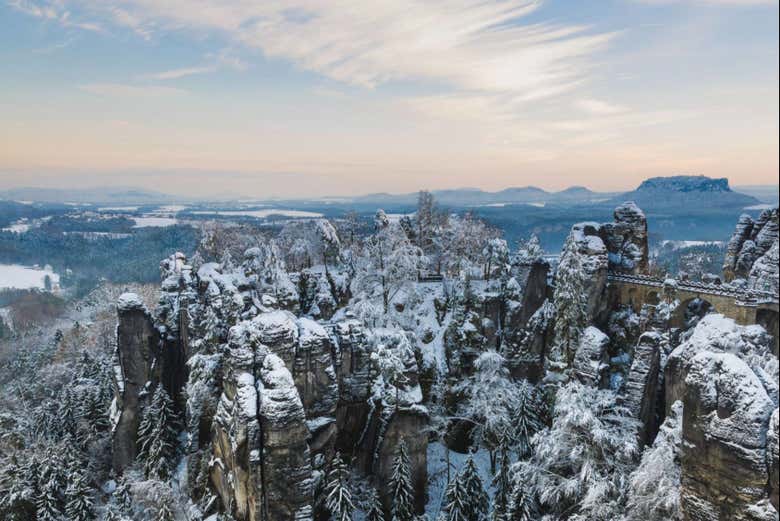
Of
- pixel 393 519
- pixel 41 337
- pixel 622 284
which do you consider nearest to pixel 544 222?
pixel 622 284

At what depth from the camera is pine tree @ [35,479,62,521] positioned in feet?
105

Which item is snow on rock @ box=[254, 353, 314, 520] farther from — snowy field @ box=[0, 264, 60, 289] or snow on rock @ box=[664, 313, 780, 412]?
snowy field @ box=[0, 264, 60, 289]

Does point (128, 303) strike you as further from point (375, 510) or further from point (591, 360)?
point (591, 360)

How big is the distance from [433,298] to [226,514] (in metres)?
25.4

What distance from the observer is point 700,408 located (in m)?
13.9

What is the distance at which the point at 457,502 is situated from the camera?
2673cm

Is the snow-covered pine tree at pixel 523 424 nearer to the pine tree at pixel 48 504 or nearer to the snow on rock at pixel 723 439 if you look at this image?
the snow on rock at pixel 723 439

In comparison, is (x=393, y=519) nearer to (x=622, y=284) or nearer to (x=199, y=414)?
(x=199, y=414)

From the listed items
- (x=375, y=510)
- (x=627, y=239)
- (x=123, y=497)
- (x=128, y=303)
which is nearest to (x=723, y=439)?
(x=375, y=510)

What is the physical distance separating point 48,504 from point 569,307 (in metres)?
40.6

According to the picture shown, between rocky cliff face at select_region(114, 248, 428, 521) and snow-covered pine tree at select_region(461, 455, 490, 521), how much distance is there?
11.1 feet

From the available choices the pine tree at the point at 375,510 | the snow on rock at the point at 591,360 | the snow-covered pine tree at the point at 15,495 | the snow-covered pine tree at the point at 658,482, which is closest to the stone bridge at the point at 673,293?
the snow on rock at the point at 591,360

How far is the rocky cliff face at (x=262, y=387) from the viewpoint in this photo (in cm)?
2383

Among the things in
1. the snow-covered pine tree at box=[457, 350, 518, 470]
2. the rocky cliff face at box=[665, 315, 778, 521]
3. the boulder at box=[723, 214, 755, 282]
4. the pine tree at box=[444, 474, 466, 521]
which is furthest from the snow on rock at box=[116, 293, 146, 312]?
the boulder at box=[723, 214, 755, 282]
